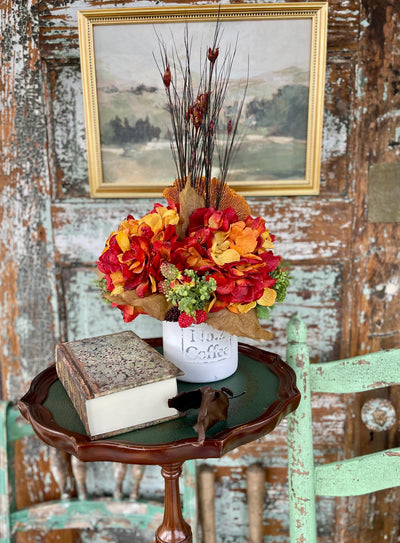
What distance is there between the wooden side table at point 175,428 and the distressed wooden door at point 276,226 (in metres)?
0.37

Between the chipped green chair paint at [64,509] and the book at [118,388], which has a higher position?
the book at [118,388]

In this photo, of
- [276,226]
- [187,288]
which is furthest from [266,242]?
[276,226]

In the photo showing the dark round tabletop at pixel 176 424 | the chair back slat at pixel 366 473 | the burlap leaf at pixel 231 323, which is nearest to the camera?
the dark round tabletop at pixel 176 424

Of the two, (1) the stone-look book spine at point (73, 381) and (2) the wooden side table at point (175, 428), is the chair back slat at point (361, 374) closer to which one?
(2) the wooden side table at point (175, 428)

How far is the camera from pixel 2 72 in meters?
1.11

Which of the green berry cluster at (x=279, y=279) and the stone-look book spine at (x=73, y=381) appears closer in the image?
the stone-look book spine at (x=73, y=381)

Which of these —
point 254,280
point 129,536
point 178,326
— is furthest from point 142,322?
point 129,536

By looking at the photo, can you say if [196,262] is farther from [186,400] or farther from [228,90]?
[228,90]

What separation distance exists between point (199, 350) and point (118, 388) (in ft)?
0.56

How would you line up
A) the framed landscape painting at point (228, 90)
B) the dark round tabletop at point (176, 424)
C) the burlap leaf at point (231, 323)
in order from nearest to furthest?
1. the dark round tabletop at point (176, 424)
2. the burlap leaf at point (231, 323)
3. the framed landscape painting at point (228, 90)

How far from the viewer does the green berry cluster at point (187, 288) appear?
68 centimetres

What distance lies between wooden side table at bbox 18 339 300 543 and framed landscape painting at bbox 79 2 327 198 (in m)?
0.50

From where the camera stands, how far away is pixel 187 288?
675 mm

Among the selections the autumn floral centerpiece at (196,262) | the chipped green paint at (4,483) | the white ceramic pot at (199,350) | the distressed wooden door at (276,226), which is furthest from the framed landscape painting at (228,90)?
the chipped green paint at (4,483)
